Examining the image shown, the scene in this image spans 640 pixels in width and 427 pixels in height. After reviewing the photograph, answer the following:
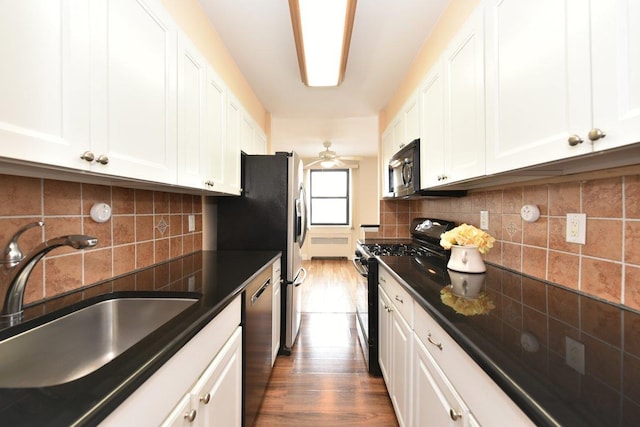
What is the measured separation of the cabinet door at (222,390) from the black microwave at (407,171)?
1.49 m

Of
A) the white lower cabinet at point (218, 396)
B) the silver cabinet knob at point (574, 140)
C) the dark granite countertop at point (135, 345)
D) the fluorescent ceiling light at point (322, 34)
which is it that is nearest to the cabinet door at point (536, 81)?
the silver cabinet knob at point (574, 140)

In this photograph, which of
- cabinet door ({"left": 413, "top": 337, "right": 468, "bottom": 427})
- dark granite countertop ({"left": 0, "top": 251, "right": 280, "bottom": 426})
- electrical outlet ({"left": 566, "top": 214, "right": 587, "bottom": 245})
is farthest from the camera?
electrical outlet ({"left": 566, "top": 214, "right": 587, "bottom": 245})

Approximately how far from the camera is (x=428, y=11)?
5.34ft

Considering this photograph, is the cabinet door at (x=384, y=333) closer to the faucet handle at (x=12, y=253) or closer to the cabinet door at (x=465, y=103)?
the cabinet door at (x=465, y=103)

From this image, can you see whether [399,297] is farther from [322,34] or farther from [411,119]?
[322,34]

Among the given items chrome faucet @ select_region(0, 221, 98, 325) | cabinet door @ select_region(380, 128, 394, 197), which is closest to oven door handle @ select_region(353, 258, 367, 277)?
cabinet door @ select_region(380, 128, 394, 197)

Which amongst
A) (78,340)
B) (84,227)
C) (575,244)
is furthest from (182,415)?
(575,244)

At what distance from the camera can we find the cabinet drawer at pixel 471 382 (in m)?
0.56

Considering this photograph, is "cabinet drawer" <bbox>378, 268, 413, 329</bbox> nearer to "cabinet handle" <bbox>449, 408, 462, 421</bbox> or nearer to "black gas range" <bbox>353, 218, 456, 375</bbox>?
"black gas range" <bbox>353, 218, 456, 375</bbox>

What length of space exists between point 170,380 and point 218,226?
1656 mm

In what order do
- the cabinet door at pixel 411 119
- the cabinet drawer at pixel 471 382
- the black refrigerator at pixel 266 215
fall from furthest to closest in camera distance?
the black refrigerator at pixel 266 215, the cabinet door at pixel 411 119, the cabinet drawer at pixel 471 382

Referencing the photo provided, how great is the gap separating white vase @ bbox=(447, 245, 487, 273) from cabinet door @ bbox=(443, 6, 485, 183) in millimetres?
372

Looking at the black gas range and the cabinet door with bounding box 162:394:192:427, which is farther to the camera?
the black gas range

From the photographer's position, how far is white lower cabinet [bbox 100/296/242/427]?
1.88ft
